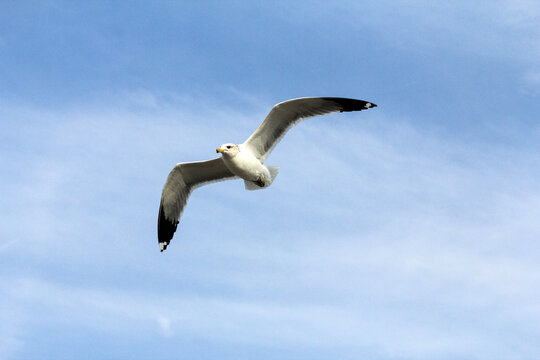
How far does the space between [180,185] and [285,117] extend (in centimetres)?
391

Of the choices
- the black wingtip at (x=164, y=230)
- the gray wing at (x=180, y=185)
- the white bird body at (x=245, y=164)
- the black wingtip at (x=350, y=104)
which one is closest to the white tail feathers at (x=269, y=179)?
the white bird body at (x=245, y=164)

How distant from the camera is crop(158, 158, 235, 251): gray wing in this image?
59.9 feet

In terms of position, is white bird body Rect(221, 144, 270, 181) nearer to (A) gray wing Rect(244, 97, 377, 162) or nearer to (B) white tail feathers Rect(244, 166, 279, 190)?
(B) white tail feathers Rect(244, 166, 279, 190)

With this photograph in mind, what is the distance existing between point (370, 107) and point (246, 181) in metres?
3.86

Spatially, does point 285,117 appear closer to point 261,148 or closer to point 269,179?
point 261,148

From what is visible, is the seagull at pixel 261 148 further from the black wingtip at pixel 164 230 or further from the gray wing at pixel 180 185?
the black wingtip at pixel 164 230

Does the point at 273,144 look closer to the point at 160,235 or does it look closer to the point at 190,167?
the point at 190,167

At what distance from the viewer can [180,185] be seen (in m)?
18.8

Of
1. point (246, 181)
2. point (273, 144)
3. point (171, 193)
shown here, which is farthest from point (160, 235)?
point (273, 144)

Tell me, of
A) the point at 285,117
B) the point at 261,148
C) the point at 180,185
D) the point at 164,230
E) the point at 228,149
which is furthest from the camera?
the point at 164,230

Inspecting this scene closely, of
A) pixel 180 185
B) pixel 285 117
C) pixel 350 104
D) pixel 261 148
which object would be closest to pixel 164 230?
pixel 180 185

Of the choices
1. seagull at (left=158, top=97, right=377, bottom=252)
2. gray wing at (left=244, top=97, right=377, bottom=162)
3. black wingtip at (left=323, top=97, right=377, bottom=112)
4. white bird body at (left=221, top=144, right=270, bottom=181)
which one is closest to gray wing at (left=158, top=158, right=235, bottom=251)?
seagull at (left=158, top=97, right=377, bottom=252)

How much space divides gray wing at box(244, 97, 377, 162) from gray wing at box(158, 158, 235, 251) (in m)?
1.29

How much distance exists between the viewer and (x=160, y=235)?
19.7 m
